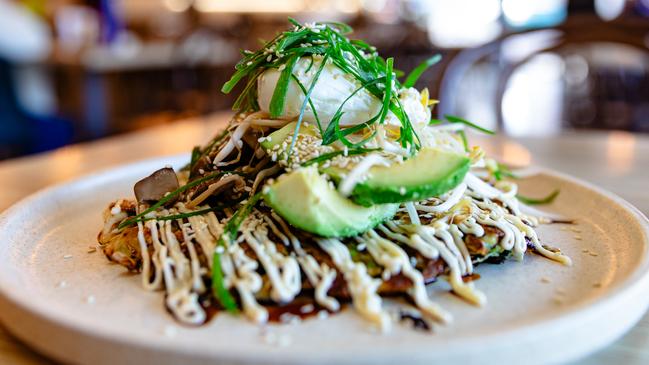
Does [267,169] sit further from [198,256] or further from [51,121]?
[51,121]

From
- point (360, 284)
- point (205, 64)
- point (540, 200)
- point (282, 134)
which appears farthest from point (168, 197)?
point (205, 64)

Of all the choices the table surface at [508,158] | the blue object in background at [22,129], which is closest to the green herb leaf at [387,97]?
the table surface at [508,158]

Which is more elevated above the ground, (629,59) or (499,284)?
(499,284)

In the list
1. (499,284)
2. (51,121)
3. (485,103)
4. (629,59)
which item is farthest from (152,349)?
(485,103)

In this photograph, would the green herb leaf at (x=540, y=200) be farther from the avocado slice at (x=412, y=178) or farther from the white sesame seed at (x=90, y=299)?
the white sesame seed at (x=90, y=299)

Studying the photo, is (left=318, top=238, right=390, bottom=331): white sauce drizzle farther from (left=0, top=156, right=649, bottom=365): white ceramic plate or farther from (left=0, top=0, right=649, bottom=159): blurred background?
(left=0, top=0, right=649, bottom=159): blurred background

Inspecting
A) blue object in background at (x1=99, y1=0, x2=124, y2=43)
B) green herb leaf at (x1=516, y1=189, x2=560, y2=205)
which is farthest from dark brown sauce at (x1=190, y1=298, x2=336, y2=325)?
blue object in background at (x1=99, y1=0, x2=124, y2=43)

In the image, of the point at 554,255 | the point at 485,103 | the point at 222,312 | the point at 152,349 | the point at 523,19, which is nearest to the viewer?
the point at 152,349
